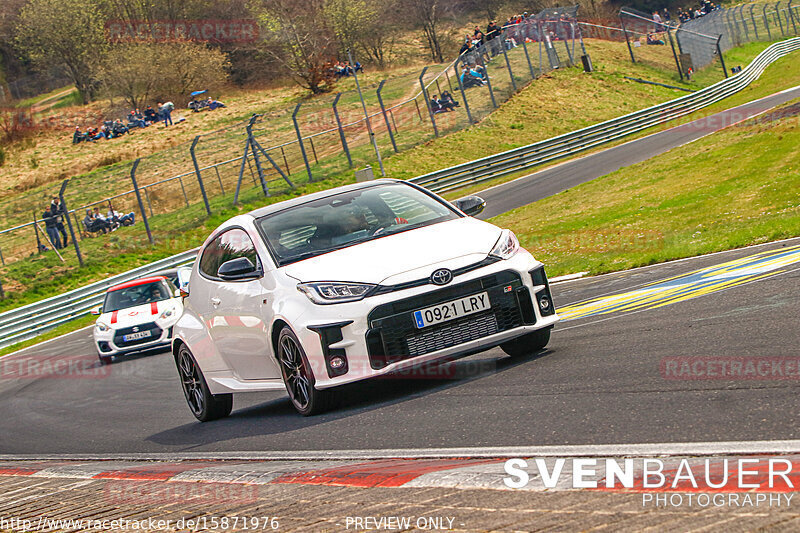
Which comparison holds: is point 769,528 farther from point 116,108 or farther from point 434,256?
point 116,108

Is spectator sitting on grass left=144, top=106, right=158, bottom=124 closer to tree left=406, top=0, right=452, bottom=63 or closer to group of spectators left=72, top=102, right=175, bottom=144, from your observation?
group of spectators left=72, top=102, right=175, bottom=144

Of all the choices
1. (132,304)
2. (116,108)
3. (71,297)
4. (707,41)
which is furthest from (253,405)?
(116,108)

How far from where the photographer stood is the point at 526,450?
180 inches

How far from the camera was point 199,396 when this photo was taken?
882 cm

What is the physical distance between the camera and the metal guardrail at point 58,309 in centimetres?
2879

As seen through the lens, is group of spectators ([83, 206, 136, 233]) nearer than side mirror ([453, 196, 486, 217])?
No

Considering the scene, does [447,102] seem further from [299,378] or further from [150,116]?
[299,378]

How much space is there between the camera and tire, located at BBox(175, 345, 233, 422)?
28.5 feet

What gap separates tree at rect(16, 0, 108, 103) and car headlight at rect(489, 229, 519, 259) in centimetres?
8091

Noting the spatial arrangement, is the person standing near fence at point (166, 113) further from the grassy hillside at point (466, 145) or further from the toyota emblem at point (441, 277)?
the toyota emblem at point (441, 277)

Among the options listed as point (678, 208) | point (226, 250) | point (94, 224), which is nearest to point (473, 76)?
point (94, 224)

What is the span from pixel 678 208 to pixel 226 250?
12.1m

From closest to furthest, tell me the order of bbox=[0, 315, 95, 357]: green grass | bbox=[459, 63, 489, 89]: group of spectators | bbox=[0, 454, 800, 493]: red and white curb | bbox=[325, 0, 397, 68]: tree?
bbox=[0, 454, 800, 493]: red and white curb < bbox=[0, 315, 95, 357]: green grass < bbox=[459, 63, 489, 89]: group of spectators < bbox=[325, 0, 397, 68]: tree

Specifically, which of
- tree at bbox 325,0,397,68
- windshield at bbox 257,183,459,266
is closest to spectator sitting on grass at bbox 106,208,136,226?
windshield at bbox 257,183,459,266
